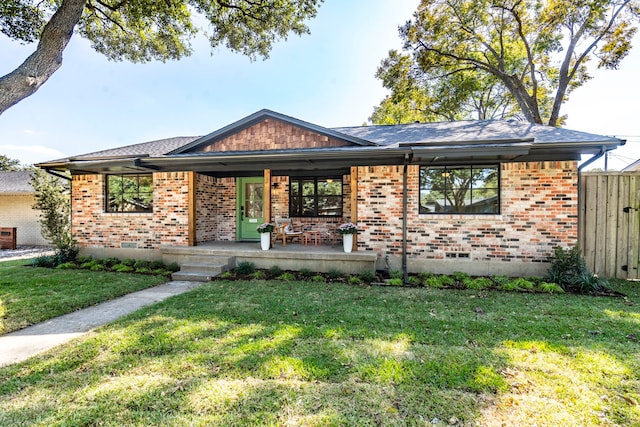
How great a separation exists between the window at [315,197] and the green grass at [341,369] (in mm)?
5089

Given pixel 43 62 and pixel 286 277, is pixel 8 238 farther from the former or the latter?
pixel 286 277

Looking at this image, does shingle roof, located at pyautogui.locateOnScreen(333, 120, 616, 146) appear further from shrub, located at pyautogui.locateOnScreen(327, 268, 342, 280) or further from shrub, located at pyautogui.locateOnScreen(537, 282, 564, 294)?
shrub, located at pyautogui.locateOnScreen(327, 268, 342, 280)

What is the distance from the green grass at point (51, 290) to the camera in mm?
4254

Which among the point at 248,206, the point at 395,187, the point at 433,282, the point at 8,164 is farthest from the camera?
the point at 8,164

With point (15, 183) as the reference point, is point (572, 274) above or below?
below

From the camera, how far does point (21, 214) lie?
45.3ft

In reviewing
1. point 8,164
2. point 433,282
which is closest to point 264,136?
point 433,282

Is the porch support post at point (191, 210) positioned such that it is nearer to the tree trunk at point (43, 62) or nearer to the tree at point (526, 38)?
the tree trunk at point (43, 62)

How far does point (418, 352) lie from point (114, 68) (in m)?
13.9

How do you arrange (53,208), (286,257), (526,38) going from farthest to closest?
1. (526,38)
2. (53,208)
3. (286,257)

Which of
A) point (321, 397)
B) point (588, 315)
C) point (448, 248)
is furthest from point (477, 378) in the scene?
point (448, 248)

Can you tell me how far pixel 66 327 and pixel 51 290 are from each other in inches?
92.9

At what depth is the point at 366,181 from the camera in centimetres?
711

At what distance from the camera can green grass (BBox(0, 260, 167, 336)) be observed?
4.25 meters
